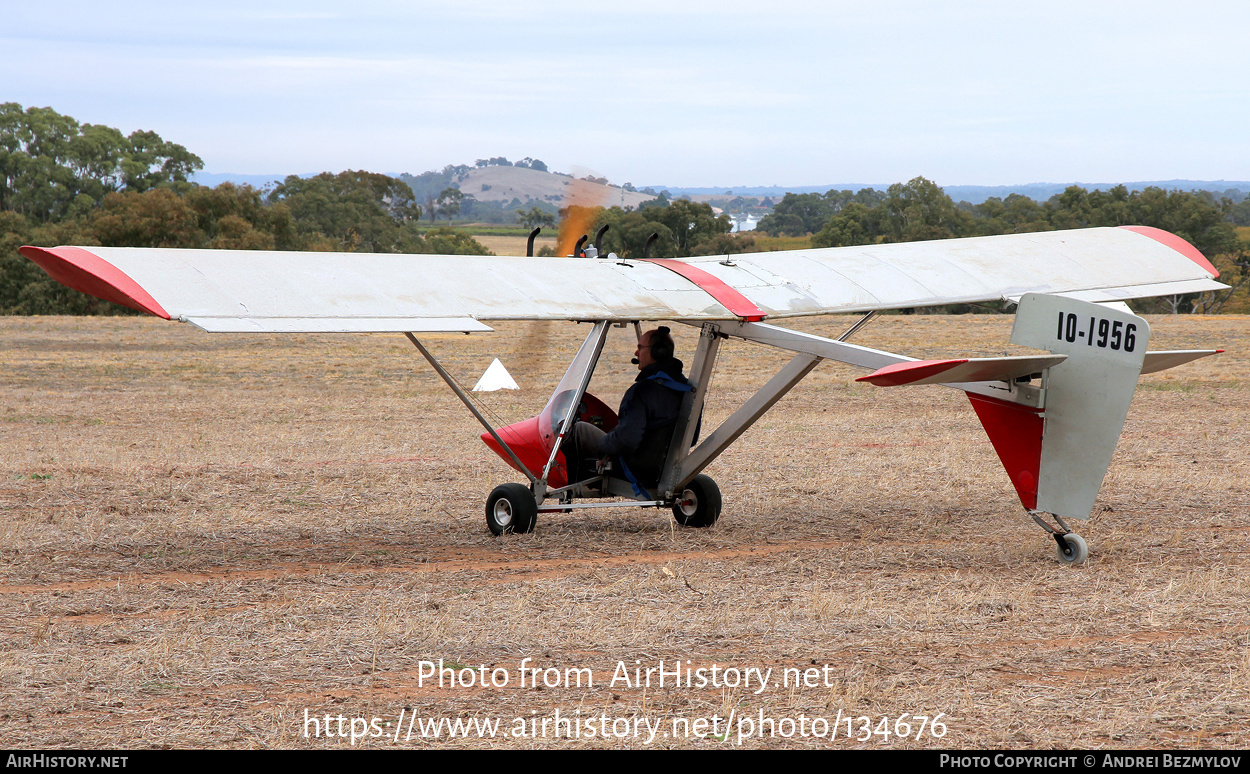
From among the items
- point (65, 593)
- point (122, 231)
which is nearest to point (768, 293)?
point (65, 593)

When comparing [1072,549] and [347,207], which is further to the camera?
[347,207]

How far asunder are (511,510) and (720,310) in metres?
2.43

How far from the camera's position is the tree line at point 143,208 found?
50594 mm

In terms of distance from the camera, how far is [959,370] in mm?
6602

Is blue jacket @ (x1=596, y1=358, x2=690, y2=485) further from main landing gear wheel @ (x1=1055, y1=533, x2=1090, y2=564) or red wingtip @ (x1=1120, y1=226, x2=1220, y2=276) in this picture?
red wingtip @ (x1=1120, y1=226, x2=1220, y2=276)

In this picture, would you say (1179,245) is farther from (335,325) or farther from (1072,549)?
(335,325)

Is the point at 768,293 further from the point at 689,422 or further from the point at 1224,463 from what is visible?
the point at 1224,463

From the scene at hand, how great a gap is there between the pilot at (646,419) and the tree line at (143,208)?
1662 inches

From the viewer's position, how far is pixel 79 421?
1614 centimetres

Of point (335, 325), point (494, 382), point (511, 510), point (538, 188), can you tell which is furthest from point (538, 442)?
point (494, 382)

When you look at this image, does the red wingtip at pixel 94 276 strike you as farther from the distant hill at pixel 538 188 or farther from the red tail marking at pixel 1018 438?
the red tail marking at pixel 1018 438

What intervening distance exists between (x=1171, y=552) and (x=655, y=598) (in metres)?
4.04

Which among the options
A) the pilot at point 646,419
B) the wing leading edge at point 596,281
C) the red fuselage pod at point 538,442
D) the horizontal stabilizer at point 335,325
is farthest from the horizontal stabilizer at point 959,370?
the red fuselage pod at point 538,442

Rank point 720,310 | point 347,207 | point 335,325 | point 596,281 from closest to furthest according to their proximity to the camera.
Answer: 1. point 335,325
2. point 720,310
3. point 596,281
4. point 347,207
